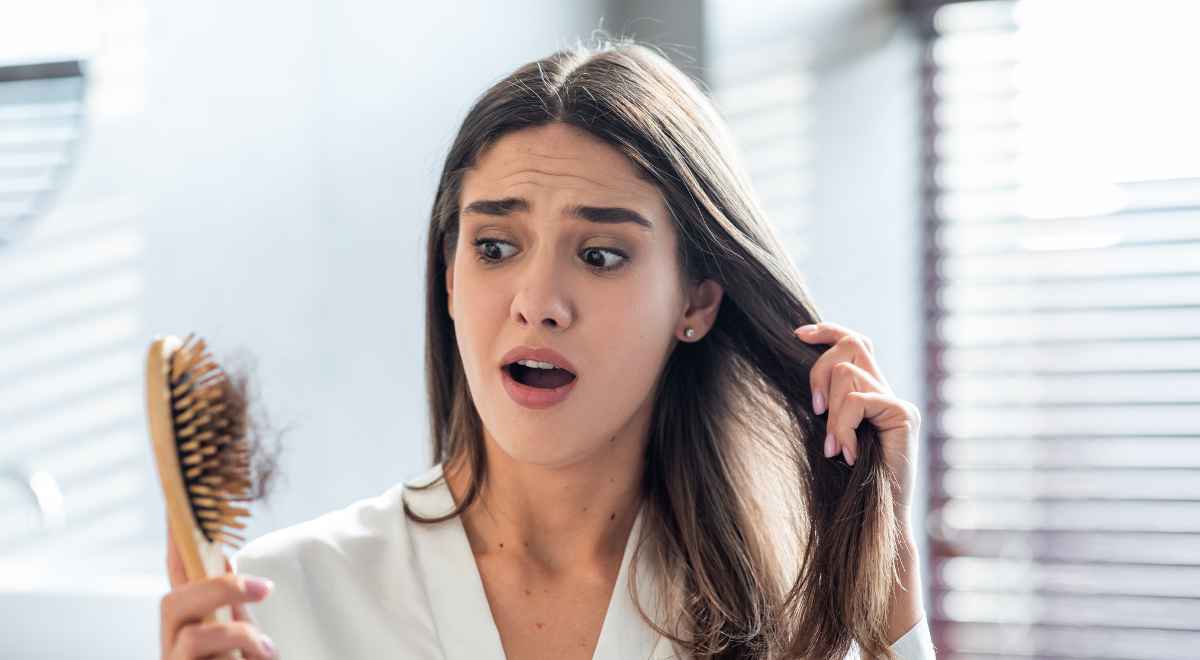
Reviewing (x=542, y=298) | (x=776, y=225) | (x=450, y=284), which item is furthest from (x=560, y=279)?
(x=776, y=225)

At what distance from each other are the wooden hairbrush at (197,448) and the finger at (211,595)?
0.05ft

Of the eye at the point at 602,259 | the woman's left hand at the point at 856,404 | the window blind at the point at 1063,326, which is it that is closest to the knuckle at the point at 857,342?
the woman's left hand at the point at 856,404

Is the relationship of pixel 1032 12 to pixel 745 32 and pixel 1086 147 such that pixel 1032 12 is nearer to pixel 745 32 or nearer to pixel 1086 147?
pixel 1086 147

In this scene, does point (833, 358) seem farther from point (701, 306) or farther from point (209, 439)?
point (209, 439)

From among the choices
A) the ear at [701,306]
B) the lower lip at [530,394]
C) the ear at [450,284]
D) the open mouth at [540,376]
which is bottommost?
the lower lip at [530,394]

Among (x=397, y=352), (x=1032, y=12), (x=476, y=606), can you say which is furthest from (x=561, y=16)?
(x=476, y=606)

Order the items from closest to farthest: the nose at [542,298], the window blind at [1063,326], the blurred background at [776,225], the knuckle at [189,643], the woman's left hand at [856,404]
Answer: the knuckle at [189,643]
the nose at [542,298]
the woman's left hand at [856,404]
the blurred background at [776,225]
the window blind at [1063,326]

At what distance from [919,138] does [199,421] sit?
1547 mm

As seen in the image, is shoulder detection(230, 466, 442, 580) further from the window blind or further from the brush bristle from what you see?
the window blind

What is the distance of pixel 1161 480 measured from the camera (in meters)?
1.88

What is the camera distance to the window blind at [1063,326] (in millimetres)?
1868

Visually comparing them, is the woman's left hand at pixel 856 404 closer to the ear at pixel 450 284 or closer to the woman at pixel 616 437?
the woman at pixel 616 437

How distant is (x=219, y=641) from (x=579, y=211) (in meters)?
0.47

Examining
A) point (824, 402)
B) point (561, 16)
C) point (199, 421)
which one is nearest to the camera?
point (199, 421)
